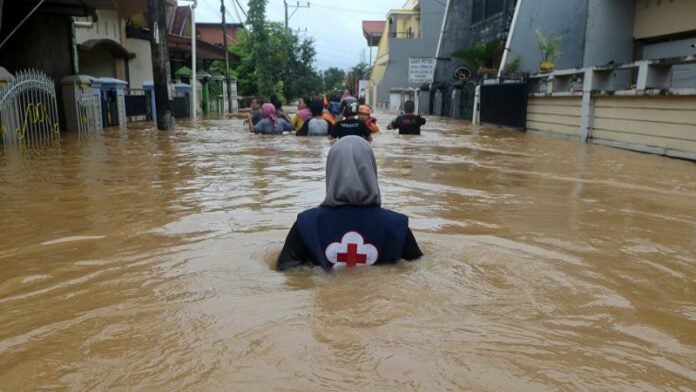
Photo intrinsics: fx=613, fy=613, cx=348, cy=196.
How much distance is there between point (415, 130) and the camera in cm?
1684

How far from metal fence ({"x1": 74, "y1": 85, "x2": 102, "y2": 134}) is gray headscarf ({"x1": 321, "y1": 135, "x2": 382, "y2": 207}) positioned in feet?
49.5

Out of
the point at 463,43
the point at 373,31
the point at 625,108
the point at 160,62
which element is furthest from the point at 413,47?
the point at 625,108

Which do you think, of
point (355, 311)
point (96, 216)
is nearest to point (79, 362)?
point (355, 311)

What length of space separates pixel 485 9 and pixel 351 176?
102 ft

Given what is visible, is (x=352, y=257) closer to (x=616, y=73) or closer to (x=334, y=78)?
(x=616, y=73)

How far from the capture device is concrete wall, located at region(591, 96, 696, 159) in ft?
36.3

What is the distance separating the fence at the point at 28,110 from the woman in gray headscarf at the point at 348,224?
1100 cm

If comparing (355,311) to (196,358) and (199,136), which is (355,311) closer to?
(196,358)

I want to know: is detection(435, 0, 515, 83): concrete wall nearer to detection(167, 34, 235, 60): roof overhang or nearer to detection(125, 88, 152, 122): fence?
detection(167, 34, 235, 60): roof overhang

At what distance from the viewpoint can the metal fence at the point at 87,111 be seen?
17.3 metres

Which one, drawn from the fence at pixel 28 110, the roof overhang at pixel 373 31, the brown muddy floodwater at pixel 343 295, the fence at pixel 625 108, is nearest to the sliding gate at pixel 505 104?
Result: the fence at pixel 625 108

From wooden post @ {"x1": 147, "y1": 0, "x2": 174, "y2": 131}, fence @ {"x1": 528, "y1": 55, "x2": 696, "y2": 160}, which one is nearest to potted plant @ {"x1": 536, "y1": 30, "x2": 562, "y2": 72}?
fence @ {"x1": 528, "y1": 55, "x2": 696, "y2": 160}

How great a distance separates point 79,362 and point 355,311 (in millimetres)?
1444

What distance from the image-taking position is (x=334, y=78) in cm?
7850
